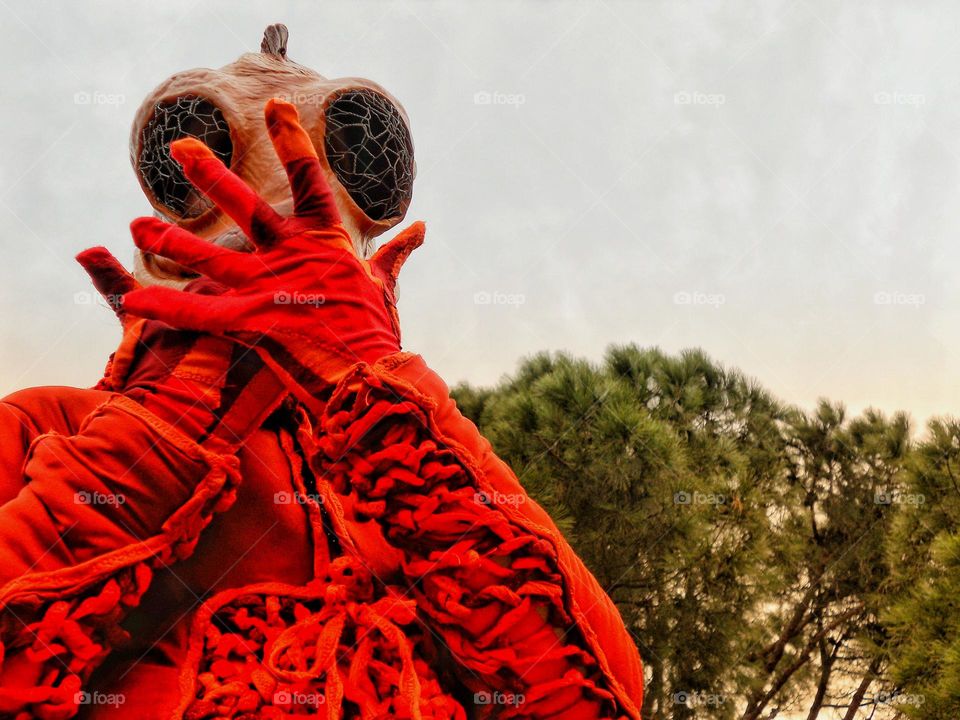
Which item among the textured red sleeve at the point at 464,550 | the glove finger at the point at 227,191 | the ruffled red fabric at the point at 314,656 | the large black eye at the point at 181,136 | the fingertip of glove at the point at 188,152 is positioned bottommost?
the ruffled red fabric at the point at 314,656

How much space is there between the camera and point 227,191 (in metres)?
1.32

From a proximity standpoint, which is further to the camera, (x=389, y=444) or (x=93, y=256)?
(x=93, y=256)

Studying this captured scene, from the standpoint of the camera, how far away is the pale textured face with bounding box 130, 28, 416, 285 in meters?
1.65

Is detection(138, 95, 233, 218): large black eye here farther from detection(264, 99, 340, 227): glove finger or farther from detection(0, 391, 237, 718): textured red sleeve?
detection(0, 391, 237, 718): textured red sleeve

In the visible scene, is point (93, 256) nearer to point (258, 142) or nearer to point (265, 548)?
point (258, 142)

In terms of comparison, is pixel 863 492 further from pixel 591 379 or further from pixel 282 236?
pixel 282 236

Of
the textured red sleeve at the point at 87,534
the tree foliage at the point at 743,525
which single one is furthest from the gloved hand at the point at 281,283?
the tree foliage at the point at 743,525

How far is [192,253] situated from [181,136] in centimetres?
38

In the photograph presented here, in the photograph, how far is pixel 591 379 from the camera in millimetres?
5973

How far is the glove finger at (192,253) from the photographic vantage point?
1.34 meters

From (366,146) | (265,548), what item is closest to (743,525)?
(366,146)

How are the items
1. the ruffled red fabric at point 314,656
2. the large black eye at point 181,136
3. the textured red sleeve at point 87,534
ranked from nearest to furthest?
the textured red sleeve at point 87,534
the ruffled red fabric at point 314,656
the large black eye at point 181,136

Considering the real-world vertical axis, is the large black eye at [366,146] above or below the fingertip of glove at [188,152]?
above

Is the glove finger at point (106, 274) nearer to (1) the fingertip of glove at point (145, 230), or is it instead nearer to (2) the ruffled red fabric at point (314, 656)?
(1) the fingertip of glove at point (145, 230)
